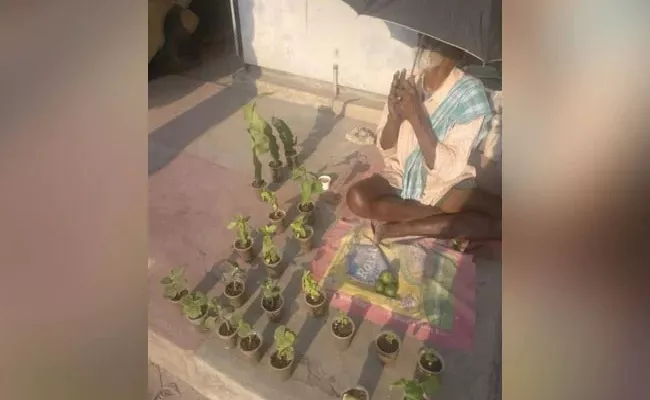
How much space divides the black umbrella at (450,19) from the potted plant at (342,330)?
88cm

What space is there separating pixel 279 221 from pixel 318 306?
18.6 inches

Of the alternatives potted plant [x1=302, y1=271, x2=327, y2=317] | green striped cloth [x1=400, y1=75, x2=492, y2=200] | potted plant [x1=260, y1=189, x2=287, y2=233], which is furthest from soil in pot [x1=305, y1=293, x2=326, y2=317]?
green striped cloth [x1=400, y1=75, x2=492, y2=200]

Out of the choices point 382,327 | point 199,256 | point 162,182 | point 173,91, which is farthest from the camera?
point 173,91

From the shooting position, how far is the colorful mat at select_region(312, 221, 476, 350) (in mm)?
1591

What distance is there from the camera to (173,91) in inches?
118

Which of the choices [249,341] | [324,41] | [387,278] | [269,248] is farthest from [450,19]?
[324,41]

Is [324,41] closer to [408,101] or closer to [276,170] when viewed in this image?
[276,170]

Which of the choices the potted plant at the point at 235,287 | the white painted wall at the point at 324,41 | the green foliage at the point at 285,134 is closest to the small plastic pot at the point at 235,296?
the potted plant at the point at 235,287

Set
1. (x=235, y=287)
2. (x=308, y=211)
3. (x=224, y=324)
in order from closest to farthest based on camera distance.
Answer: (x=224, y=324) → (x=235, y=287) → (x=308, y=211)

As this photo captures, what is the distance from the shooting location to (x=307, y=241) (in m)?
1.85

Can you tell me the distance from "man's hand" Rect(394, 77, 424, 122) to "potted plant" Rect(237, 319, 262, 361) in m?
0.97
